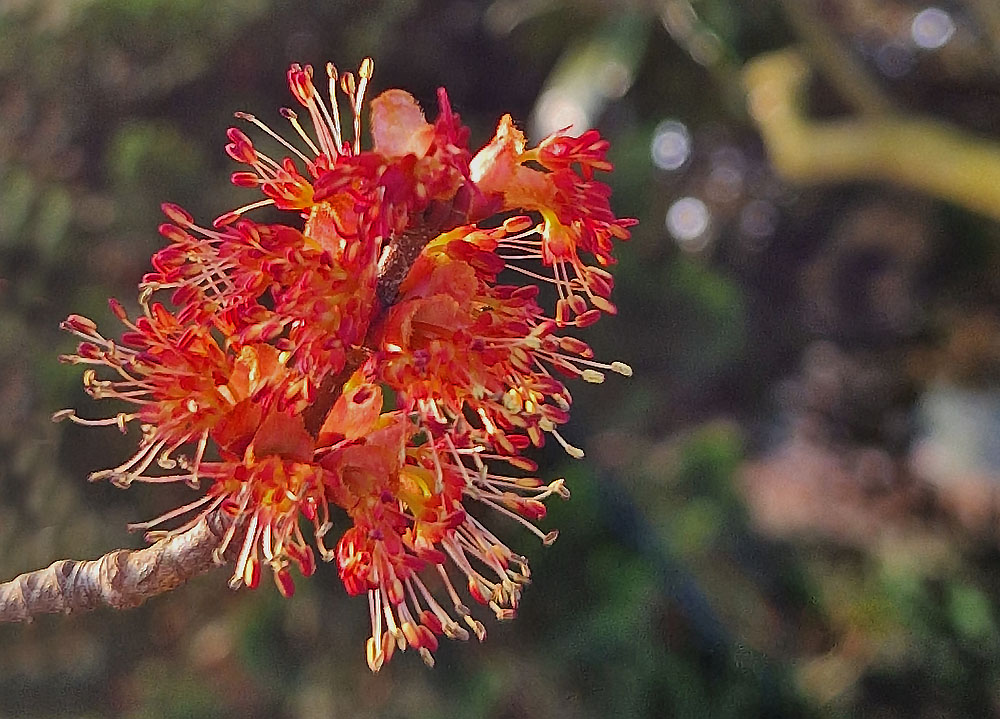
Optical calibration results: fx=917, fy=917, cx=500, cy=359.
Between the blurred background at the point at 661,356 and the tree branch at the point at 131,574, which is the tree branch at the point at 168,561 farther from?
the blurred background at the point at 661,356

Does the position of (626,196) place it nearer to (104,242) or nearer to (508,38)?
(508,38)

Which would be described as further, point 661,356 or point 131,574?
point 661,356

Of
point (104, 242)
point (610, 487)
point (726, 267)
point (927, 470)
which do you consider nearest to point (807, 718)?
point (610, 487)

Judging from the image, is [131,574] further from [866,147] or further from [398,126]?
[866,147]

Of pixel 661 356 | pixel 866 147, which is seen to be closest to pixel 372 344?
pixel 661 356

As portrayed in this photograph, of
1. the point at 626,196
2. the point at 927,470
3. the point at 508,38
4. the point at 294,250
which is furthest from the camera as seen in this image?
the point at 927,470

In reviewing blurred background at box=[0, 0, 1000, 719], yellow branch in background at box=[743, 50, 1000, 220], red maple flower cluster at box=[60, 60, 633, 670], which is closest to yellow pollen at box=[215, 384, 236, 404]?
red maple flower cluster at box=[60, 60, 633, 670]
